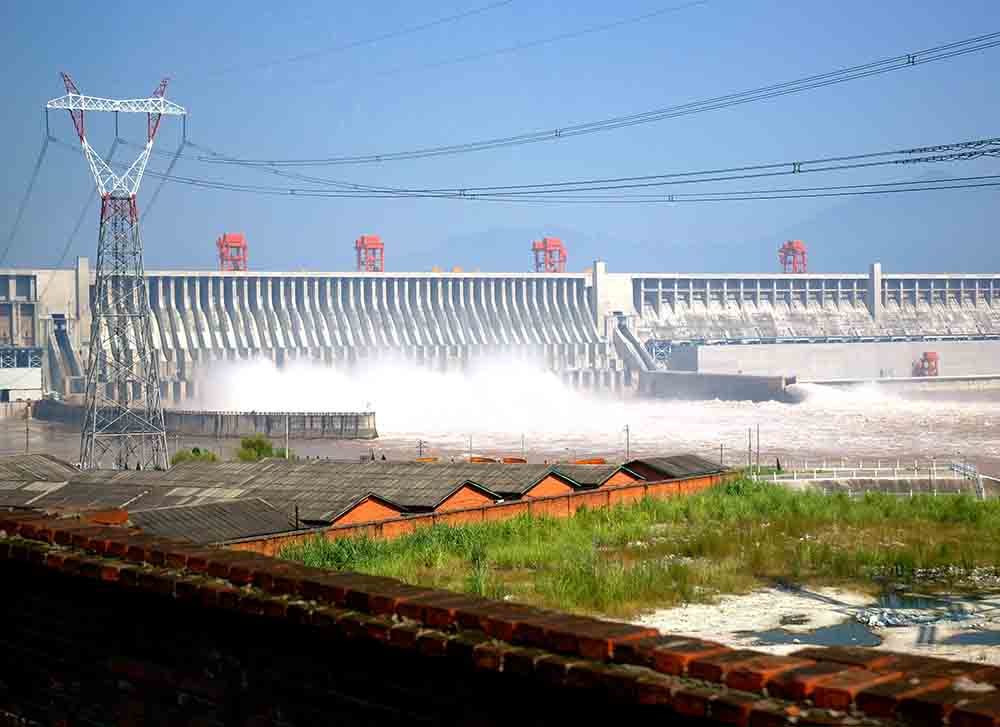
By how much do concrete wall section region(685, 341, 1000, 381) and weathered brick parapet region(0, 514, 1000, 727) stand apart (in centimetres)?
9502

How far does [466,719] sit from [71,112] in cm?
4393

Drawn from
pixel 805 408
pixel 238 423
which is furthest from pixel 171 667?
pixel 805 408

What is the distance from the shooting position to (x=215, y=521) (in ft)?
76.9

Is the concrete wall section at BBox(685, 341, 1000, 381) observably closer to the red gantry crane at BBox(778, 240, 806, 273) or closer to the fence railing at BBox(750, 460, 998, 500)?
the red gantry crane at BBox(778, 240, 806, 273)

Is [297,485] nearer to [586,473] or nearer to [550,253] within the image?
[586,473]

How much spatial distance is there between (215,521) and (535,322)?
291 ft

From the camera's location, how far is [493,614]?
4789 mm

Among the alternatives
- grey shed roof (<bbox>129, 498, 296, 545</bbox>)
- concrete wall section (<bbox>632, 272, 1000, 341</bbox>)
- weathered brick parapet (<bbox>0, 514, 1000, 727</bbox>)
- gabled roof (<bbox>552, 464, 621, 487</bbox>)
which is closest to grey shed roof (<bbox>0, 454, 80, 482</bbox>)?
grey shed roof (<bbox>129, 498, 296, 545</bbox>)

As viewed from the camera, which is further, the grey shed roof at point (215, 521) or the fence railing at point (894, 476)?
the fence railing at point (894, 476)

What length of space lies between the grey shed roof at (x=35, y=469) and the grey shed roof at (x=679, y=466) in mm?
16136

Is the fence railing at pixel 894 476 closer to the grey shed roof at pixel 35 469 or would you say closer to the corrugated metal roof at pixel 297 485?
the corrugated metal roof at pixel 297 485

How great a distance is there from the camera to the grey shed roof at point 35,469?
35.1 metres

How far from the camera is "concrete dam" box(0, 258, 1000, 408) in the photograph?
303 ft

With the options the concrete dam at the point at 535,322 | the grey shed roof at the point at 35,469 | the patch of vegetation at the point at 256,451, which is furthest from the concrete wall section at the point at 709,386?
the grey shed roof at the point at 35,469
